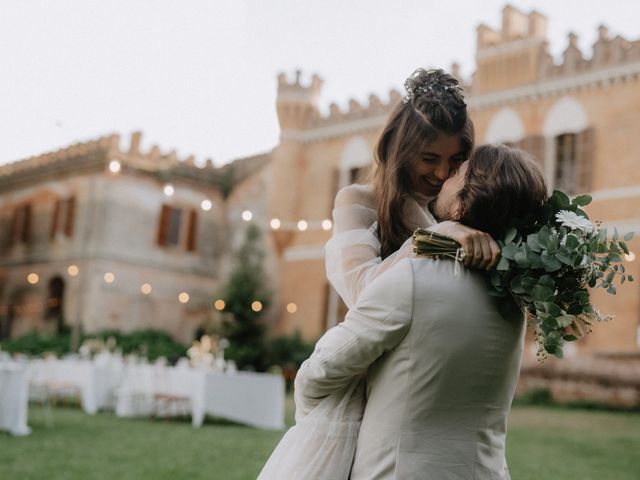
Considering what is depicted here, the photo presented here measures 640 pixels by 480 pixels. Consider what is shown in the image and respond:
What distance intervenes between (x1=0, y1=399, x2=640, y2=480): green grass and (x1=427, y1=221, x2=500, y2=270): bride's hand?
4.56 m

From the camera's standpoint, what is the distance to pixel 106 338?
61.7 ft

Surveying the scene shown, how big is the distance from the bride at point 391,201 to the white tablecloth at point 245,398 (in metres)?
8.15

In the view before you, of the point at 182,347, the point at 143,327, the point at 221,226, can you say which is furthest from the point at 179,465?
the point at 221,226

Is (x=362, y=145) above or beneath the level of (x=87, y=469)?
above

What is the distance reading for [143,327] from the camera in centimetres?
2086

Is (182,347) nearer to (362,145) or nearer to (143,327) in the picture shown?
(143,327)

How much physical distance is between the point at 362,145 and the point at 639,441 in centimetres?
1161

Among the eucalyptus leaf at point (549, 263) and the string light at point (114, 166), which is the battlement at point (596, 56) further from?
the eucalyptus leaf at point (549, 263)

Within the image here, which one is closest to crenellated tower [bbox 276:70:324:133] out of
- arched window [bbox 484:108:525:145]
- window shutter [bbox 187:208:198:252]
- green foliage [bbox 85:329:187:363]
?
window shutter [bbox 187:208:198:252]

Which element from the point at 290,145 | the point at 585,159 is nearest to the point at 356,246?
the point at 585,159

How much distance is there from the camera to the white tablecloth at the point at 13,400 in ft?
26.0

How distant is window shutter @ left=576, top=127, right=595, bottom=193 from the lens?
50.6 ft

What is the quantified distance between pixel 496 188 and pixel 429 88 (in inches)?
18.8

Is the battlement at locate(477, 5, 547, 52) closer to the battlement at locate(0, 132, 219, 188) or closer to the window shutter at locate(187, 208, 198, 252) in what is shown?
the battlement at locate(0, 132, 219, 188)
